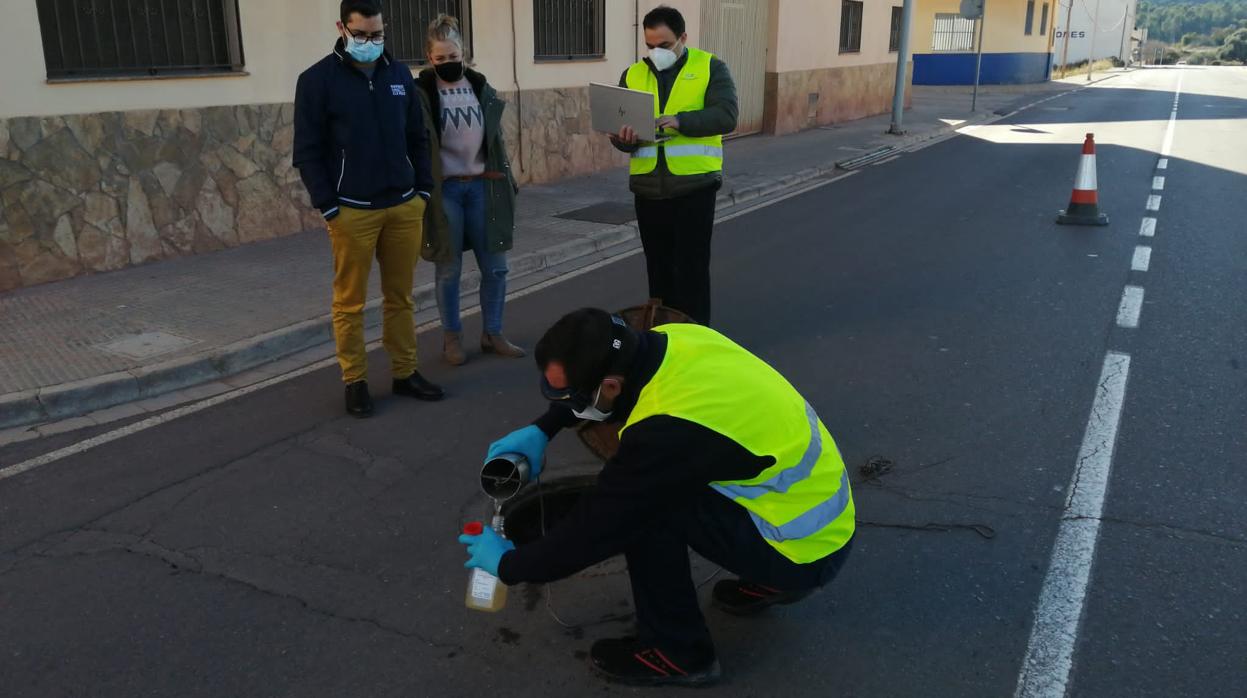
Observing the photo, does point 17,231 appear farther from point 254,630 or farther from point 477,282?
point 254,630

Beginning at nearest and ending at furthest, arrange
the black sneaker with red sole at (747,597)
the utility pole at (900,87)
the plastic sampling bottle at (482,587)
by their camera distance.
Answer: the plastic sampling bottle at (482,587), the black sneaker with red sole at (747,597), the utility pole at (900,87)

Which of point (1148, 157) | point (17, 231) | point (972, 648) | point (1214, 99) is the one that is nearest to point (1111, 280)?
point (972, 648)

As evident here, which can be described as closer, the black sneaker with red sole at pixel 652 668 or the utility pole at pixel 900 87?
the black sneaker with red sole at pixel 652 668

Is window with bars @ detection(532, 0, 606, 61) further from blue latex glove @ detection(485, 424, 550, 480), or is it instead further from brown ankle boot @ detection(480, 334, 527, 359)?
blue latex glove @ detection(485, 424, 550, 480)

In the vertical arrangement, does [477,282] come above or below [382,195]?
below

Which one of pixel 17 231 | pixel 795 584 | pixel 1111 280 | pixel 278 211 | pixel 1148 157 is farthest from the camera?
pixel 1148 157

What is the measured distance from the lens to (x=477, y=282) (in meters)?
8.11

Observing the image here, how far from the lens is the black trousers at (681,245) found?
586cm

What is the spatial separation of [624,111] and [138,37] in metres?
4.80

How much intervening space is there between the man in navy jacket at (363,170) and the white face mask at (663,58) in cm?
133

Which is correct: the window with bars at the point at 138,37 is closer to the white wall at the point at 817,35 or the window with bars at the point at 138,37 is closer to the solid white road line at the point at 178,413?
the solid white road line at the point at 178,413

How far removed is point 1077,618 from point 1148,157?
582 inches

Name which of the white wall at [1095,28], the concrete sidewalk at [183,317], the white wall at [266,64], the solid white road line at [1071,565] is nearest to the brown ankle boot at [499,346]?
the concrete sidewalk at [183,317]

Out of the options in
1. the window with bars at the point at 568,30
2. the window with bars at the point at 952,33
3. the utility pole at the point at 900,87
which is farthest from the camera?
the window with bars at the point at 952,33
